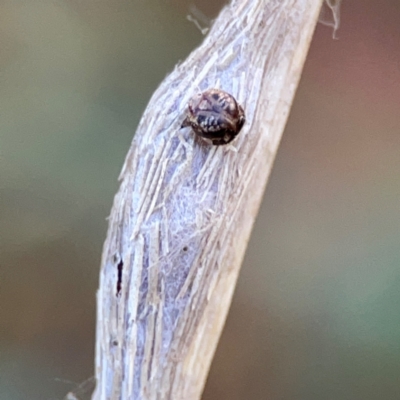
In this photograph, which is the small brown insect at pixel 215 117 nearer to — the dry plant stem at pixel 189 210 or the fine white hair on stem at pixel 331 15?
the dry plant stem at pixel 189 210

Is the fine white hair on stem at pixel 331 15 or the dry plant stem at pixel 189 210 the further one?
the fine white hair on stem at pixel 331 15

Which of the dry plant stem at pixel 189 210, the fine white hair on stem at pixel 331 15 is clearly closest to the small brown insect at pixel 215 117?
the dry plant stem at pixel 189 210

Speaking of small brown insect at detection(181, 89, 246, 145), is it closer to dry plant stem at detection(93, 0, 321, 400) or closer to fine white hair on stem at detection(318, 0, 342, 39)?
dry plant stem at detection(93, 0, 321, 400)

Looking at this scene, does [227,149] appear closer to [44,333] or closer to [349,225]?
[349,225]

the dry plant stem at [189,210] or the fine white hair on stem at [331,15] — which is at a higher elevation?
the fine white hair on stem at [331,15]

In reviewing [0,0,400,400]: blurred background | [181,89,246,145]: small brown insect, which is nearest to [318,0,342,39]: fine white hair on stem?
[0,0,400,400]: blurred background

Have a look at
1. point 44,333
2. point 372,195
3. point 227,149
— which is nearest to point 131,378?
point 44,333

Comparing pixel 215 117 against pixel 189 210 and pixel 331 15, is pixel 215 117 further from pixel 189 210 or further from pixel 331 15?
pixel 331 15
